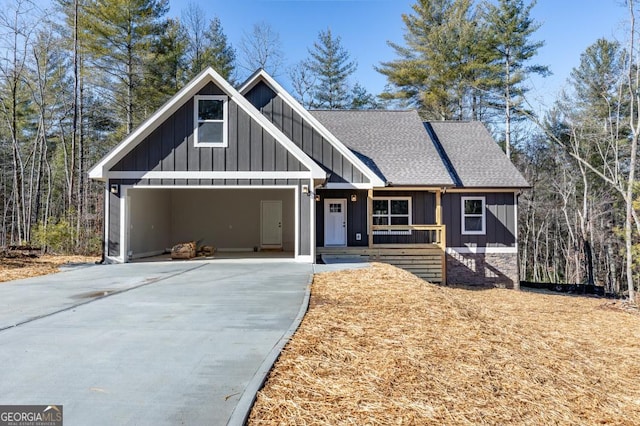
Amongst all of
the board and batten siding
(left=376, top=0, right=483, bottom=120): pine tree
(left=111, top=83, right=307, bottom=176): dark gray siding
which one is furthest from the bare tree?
(left=111, top=83, right=307, bottom=176): dark gray siding

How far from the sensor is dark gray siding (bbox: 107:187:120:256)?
35.3 feet

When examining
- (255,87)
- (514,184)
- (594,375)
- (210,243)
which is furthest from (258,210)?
(594,375)

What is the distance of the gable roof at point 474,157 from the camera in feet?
46.4

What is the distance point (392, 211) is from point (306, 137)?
4.29 m

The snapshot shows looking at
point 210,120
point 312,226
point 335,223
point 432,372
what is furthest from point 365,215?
point 432,372

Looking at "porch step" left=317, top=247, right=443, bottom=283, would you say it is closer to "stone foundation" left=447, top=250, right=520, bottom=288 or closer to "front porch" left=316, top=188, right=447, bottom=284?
"front porch" left=316, top=188, right=447, bottom=284

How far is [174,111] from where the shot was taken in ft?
35.0

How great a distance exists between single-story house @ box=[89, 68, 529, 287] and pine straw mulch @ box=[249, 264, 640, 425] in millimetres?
5788

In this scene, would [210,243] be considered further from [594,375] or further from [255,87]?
[594,375]

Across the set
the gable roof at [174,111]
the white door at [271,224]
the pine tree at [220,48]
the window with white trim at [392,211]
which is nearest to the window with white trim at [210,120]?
the gable roof at [174,111]

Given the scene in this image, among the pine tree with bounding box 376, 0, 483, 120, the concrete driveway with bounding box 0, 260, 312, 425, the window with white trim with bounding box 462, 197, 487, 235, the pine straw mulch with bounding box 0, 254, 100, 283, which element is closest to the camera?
the concrete driveway with bounding box 0, 260, 312, 425

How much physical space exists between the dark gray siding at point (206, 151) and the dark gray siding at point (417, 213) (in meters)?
4.69

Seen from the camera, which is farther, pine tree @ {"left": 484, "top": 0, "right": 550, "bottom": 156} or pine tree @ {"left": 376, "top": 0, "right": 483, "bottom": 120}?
pine tree @ {"left": 376, "top": 0, "right": 483, "bottom": 120}

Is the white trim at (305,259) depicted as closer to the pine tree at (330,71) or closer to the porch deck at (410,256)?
the porch deck at (410,256)
